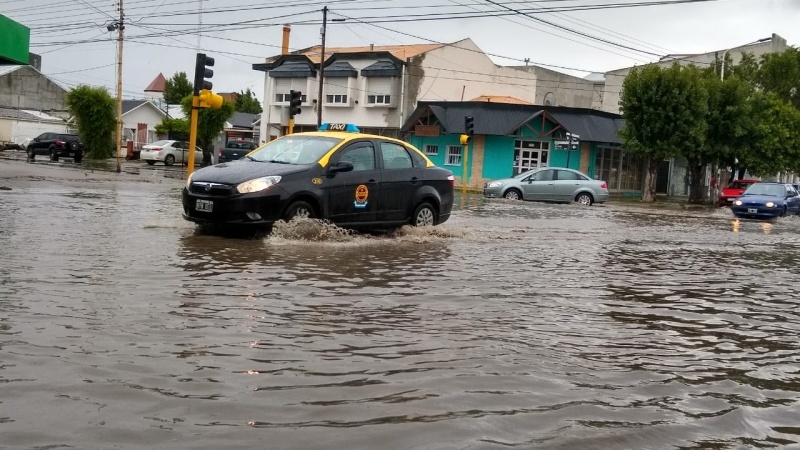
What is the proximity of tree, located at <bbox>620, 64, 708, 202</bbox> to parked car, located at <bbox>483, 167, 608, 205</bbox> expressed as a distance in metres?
12.8

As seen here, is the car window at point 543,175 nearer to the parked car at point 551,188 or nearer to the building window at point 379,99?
the parked car at point 551,188

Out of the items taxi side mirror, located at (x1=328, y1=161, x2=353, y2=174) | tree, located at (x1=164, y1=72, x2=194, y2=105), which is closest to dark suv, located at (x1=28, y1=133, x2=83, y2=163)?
taxi side mirror, located at (x1=328, y1=161, x2=353, y2=174)

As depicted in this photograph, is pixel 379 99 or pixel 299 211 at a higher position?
pixel 379 99

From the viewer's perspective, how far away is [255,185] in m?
10.9

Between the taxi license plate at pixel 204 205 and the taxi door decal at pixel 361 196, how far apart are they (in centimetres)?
207

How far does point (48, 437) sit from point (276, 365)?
5.41 feet

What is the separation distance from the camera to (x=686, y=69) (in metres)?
42.5

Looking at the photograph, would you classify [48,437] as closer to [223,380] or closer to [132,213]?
[223,380]


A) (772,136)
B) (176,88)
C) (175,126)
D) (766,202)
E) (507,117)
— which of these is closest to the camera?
(766,202)

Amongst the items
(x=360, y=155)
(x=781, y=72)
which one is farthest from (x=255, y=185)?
(x=781, y=72)

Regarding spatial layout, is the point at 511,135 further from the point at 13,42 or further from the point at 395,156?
the point at 395,156

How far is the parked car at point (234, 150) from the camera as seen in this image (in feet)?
143

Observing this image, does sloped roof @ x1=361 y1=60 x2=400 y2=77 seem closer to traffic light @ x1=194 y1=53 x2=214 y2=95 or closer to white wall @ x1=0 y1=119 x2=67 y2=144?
white wall @ x1=0 y1=119 x2=67 y2=144

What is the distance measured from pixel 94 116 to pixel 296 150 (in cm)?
4075
